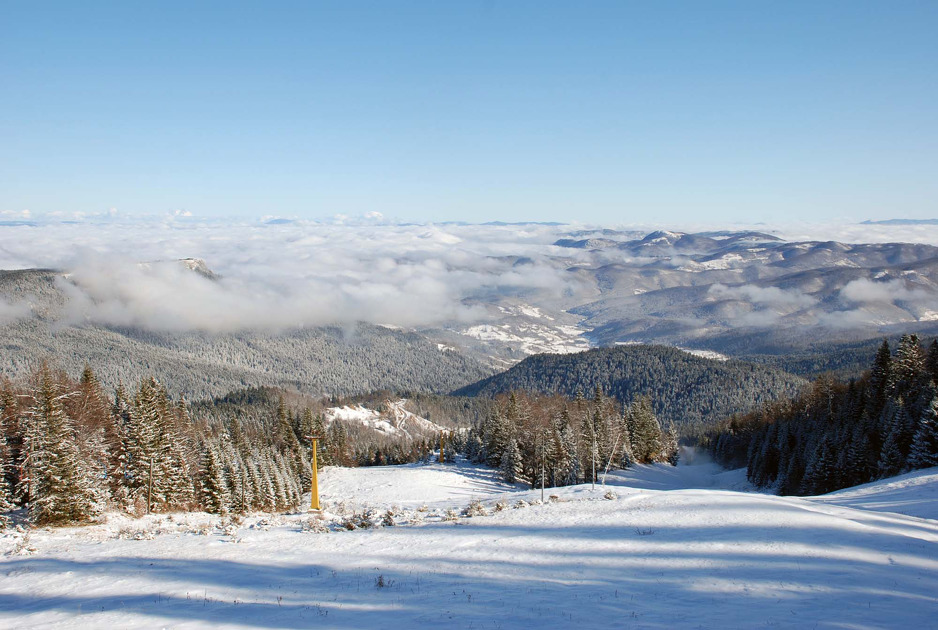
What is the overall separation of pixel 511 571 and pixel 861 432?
49.5 meters

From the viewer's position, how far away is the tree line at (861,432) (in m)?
43.5

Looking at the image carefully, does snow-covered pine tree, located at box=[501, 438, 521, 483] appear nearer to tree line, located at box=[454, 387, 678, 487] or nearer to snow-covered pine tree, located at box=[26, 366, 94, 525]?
tree line, located at box=[454, 387, 678, 487]

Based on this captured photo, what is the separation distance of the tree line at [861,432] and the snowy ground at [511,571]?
22.2m

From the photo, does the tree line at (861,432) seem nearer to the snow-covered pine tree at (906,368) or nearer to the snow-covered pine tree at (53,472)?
the snow-covered pine tree at (906,368)

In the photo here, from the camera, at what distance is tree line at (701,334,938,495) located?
4347cm

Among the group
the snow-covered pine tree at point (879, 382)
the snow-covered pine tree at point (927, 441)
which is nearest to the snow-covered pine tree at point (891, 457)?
the snow-covered pine tree at point (927, 441)

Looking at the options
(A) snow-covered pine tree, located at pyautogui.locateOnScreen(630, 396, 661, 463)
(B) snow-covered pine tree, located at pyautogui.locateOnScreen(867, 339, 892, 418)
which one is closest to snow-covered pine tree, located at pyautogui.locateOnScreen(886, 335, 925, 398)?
(B) snow-covered pine tree, located at pyautogui.locateOnScreen(867, 339, 892, 418)

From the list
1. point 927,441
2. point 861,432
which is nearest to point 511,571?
point 927,441

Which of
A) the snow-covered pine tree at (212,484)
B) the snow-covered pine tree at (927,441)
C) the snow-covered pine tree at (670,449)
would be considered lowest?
the snow-covered pine tree at (670,449)

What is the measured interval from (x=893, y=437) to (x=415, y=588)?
48506 millimetres

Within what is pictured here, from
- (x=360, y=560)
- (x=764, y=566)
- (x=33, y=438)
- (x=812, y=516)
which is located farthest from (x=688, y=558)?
(x=33, y=438)

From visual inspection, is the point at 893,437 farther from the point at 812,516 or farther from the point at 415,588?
the point at 415,588

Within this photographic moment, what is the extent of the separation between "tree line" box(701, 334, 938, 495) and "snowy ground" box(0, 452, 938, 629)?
72.9ft

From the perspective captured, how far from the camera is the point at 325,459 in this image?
76125 millimetres
